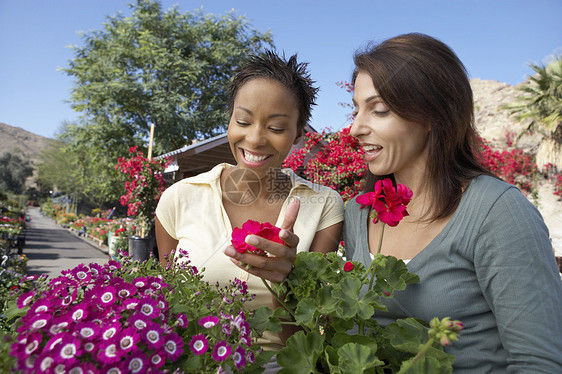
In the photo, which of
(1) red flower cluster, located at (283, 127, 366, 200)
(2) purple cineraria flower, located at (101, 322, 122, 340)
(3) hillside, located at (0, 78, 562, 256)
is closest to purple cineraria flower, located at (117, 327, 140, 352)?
(2) purple cineraria flower, located at (101, 322, 122, 340)

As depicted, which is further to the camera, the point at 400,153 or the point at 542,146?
the point at 542,146

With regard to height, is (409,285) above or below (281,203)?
below

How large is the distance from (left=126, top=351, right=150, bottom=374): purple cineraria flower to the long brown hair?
44.7 inches

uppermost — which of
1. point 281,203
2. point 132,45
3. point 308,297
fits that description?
point 132,45

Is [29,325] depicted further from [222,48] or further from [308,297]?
[222,48]

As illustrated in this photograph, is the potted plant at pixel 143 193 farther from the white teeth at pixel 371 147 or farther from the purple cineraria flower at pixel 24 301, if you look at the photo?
the purple cineraria flower at pixel 24 301

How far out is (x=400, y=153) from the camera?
1440 mm

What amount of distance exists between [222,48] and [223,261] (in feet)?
74.2

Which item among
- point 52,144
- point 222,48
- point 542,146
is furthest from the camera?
point 52,144

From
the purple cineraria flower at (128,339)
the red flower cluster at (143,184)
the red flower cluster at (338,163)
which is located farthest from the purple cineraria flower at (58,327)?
the red flower cluster at (143,184)

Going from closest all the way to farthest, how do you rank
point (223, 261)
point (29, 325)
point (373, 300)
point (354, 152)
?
point (29, 325), point (373, 300), point (223, 261), point (354, 152)

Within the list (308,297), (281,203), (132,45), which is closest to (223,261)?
(281,203)

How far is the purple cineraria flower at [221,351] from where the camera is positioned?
2.33 ft

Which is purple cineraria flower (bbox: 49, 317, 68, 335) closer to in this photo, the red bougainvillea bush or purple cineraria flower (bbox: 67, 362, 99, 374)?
purple cineraria flower (bbox: 67, 362, 99, 374)
